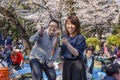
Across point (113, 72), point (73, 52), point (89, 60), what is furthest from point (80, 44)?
point (89, 60)

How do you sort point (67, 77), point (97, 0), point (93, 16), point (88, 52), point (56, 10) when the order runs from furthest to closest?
point (93, 16), point (97, 0), point (56, 10), point (88, 52), point (67, 77)

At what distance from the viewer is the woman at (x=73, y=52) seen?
432 cm

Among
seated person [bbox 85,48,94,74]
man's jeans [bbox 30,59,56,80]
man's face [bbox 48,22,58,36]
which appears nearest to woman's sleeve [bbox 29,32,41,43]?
man's face [bbox 48,22,58,36]

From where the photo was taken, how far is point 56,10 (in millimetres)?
19094

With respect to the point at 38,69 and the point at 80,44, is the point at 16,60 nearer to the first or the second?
the point at 38,69

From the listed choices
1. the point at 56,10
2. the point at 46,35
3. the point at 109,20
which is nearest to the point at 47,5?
the point at 56,10

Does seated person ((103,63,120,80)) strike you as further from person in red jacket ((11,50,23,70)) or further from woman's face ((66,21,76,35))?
person in red jacket ((11,50,23,70))

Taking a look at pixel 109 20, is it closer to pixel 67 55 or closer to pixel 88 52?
pixel 88 52

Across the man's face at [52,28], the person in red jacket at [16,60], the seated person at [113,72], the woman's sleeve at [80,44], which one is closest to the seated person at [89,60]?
the man's face at [52,28]

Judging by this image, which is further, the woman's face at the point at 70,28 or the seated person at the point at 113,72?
the woman's face at the point at 70,28

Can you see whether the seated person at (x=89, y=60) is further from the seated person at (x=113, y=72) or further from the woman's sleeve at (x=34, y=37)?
the seated person at (x=113, y=72)

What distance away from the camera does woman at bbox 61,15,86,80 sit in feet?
14.2

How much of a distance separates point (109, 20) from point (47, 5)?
888cm

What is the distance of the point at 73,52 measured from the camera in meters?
4.26
